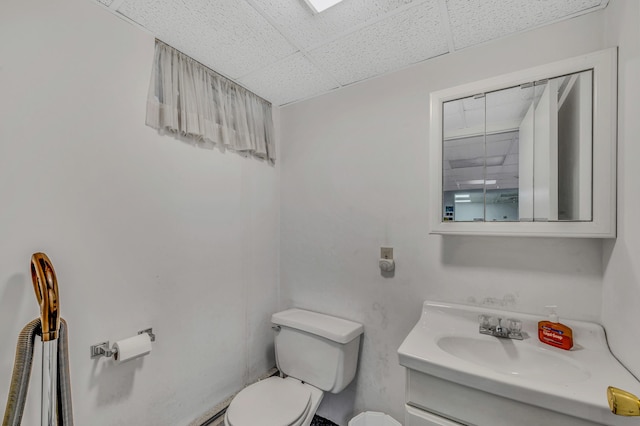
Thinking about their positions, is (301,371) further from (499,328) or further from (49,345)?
(49,345)

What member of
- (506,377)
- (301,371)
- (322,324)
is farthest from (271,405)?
(506,377)

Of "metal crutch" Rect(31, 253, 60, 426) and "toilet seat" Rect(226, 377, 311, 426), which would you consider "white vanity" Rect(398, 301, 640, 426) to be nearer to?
"toilet seat" Rect(226, 377, 311, 426)

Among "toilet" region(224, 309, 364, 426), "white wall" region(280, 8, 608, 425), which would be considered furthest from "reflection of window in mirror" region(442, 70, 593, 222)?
"toilet" region(224, 309, 364, 426)

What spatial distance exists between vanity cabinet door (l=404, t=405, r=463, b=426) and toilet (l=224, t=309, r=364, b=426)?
512 millimetres

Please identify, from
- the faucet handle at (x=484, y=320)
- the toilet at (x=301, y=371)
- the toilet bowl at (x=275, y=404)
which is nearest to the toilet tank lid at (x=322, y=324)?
the toilet at (x=301, y=371)

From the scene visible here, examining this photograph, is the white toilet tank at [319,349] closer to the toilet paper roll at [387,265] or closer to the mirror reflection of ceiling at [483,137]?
the toilet paper roll at [387,265]

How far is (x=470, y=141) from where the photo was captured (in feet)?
4.21

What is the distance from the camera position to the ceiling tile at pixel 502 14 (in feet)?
3.63

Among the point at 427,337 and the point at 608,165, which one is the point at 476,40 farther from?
the point at 427,337

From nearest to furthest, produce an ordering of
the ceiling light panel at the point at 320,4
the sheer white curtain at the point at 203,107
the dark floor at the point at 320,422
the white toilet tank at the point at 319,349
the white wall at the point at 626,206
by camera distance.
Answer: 1. the white wall at the point at 626,206
2. the ceiling light panel at the point at 320,4
3. the sheer white curtain at the point at 203,107
4. the white toilet tank at the point at 319,349
5. the dark floor at the point at 320,422

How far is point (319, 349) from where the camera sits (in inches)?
60.9

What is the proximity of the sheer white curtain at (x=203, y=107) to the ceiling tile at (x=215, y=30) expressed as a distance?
8 cm

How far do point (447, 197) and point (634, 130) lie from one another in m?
0.62

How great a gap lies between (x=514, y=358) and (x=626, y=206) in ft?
2.27
